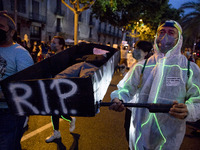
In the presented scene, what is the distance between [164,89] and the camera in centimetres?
164

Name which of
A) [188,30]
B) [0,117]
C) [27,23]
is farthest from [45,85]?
[27,23]

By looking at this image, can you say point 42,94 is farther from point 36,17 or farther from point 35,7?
point 35,7

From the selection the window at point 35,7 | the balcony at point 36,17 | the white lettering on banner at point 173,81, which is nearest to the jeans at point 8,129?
the white lettering on banner at point 173,81

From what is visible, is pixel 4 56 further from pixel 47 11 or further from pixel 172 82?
pixel 47 11

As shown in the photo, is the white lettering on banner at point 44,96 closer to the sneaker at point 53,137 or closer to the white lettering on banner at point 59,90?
the white lettering on banner at point 59,90

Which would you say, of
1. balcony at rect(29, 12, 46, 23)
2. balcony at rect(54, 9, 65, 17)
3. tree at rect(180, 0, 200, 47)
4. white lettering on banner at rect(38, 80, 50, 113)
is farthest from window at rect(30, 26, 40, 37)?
white lettering on banner at rect(38, 80, 50, 113)

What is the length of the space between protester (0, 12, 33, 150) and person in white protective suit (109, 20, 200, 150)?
1145 millimetres

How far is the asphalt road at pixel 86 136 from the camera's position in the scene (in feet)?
10.5

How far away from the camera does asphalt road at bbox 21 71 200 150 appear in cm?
319

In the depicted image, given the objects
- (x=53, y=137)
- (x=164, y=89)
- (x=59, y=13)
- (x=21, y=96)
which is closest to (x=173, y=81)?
(x=164, y=89)

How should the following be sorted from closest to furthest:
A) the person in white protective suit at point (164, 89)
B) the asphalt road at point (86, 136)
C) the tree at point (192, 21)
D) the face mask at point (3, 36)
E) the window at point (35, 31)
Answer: the person in white protective suit at point (164, 89) → the face mask at point (3, 36) → the asphalt road at point (86, 136) → the tree at point (192, 21) → the window at point (35, 31)

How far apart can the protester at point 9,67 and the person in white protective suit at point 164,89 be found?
1.15 meters

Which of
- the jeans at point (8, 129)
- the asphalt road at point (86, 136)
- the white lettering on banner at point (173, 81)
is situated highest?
the white lettering on banner at point (173, 81)

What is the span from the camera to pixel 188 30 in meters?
7.00
